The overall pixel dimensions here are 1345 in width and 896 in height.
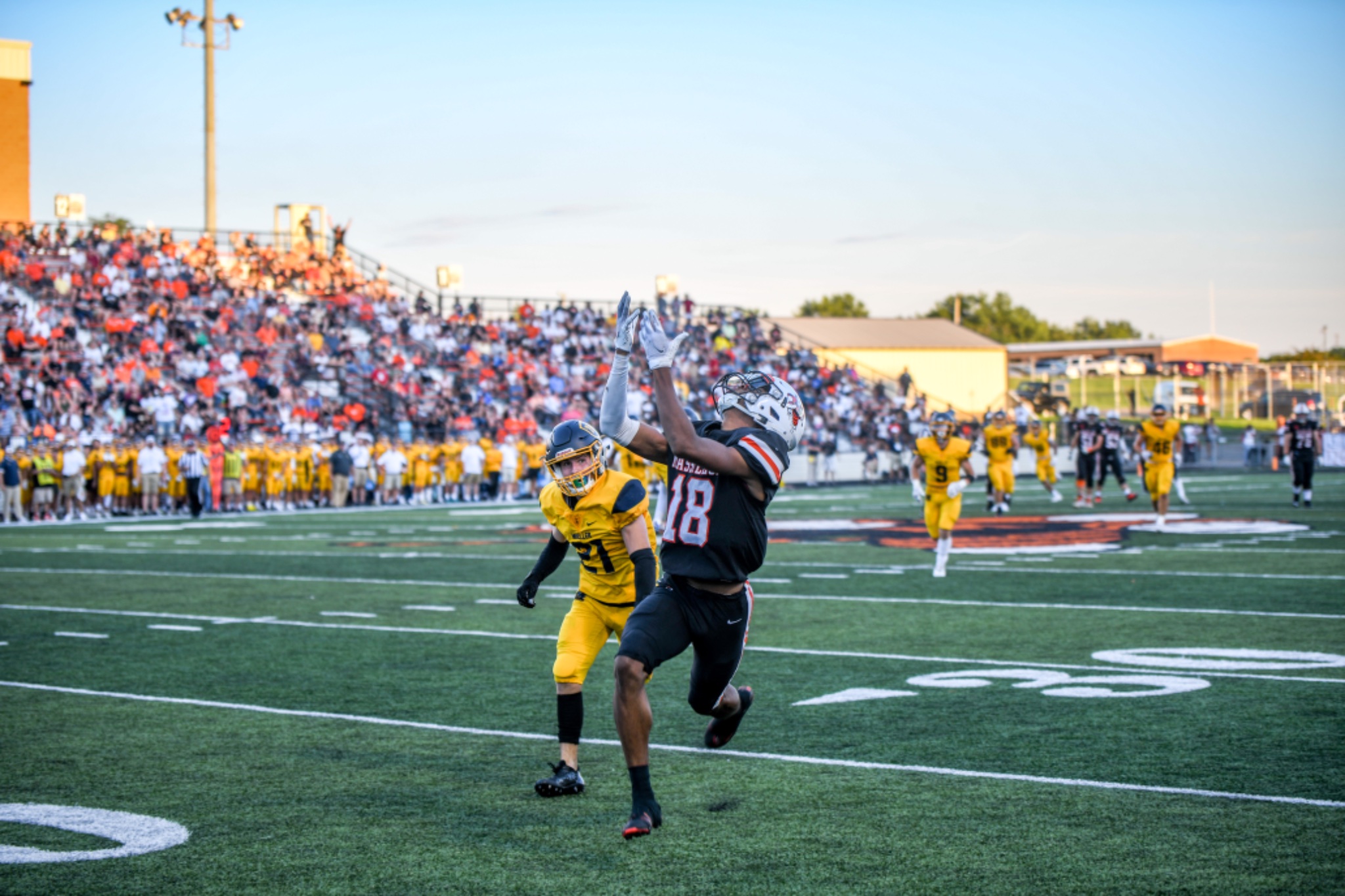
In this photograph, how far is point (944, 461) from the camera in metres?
13.6

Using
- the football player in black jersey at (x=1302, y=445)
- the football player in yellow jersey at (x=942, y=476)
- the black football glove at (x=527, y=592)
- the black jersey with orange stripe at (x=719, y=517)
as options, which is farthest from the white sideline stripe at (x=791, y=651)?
the football player in black jersey at (x=1302, y=445)

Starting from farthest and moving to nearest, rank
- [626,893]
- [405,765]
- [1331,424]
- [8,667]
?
[1331,424] < [8,667] < [405,765] < [626,893]

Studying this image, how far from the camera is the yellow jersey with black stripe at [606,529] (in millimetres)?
5684

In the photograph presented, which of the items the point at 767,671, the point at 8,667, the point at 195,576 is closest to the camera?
the point at 767,671

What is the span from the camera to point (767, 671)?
27.1 ft

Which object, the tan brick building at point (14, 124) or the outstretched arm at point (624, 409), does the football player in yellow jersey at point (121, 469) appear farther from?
the outstretched arm at point (624, 409)

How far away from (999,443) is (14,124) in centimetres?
3218

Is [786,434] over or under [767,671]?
over

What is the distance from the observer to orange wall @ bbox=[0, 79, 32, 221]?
4034cm

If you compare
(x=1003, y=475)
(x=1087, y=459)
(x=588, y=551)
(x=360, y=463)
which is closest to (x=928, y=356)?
(x=360, y=463)

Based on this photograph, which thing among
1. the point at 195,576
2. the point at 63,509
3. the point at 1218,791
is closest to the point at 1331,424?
the point at 63,509

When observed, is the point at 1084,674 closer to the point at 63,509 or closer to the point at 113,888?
the point at 113,888

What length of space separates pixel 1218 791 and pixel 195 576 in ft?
38.4

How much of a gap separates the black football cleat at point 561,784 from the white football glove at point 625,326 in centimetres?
176
